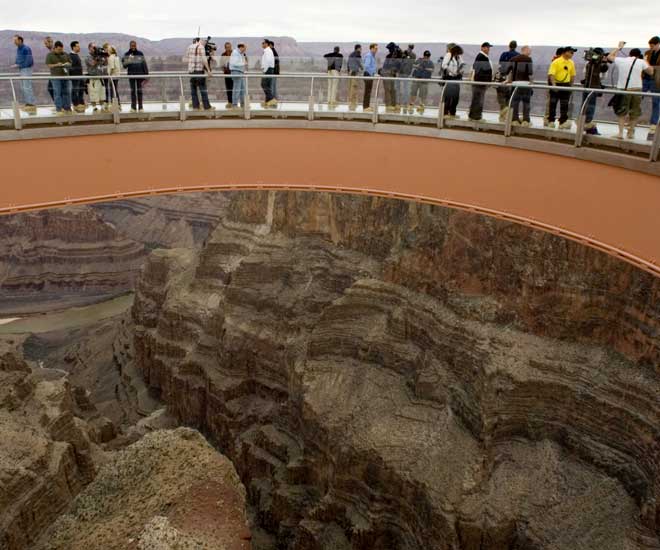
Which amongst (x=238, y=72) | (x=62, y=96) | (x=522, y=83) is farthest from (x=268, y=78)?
(x=522, y=83)

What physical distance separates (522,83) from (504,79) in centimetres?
261

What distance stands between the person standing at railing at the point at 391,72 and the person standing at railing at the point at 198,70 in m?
5.27

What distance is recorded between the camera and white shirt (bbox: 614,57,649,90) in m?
17.1

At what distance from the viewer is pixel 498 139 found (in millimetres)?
17922

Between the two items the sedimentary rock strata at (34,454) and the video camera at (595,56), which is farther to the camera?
the sedimentary rock strata at (34,454)

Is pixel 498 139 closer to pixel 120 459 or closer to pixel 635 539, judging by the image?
pixel 120 459

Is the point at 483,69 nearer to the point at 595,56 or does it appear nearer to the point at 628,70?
the point at 595,56

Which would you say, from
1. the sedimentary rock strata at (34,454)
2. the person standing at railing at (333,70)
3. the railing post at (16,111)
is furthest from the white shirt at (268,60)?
the sedimentary rock strata at (34,454)

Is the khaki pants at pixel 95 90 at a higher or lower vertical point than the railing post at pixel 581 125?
higher

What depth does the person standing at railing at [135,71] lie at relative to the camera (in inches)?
735

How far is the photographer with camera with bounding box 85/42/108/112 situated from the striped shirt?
2.58m

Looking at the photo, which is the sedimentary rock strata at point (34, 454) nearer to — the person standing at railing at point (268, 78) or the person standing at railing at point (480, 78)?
the person standing at railing at point (268, 78)

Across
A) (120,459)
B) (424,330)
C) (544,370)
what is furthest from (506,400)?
(120,459)

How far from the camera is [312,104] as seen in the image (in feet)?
66.7
